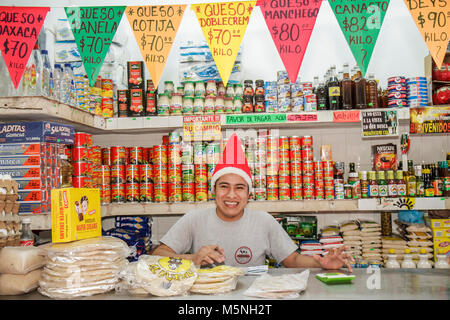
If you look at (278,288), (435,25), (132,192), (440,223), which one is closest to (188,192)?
(132,192)

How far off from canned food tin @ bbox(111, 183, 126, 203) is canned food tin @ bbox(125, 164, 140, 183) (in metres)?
0.08

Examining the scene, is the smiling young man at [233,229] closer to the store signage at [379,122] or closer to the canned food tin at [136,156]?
the canned food tin at [136,156]

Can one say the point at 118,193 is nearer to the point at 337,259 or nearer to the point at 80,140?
the point at 80,140

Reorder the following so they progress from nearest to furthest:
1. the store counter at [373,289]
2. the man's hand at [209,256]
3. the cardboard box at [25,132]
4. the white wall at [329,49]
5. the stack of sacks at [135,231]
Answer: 1. the store counter at [373,289]
2. the man's hand at [209,256]
3. the cardboard box at [25,132]
4. the stack of sacks at [135,231]
5. the white wall at [329,49]

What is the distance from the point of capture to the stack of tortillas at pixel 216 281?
4.57 ft

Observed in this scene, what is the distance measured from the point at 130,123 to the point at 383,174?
2099 mm

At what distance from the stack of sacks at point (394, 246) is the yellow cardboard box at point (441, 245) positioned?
0.72 feet

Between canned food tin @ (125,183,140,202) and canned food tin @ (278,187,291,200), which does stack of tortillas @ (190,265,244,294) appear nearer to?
canned food tin @ (278,187,291,200)

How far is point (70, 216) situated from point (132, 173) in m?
1.74

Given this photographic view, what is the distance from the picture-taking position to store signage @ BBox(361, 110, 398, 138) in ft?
10.4

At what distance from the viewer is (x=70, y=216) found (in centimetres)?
153

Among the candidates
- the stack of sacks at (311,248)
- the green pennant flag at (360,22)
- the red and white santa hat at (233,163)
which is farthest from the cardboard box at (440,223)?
the red and white santa hat at (233,163)
